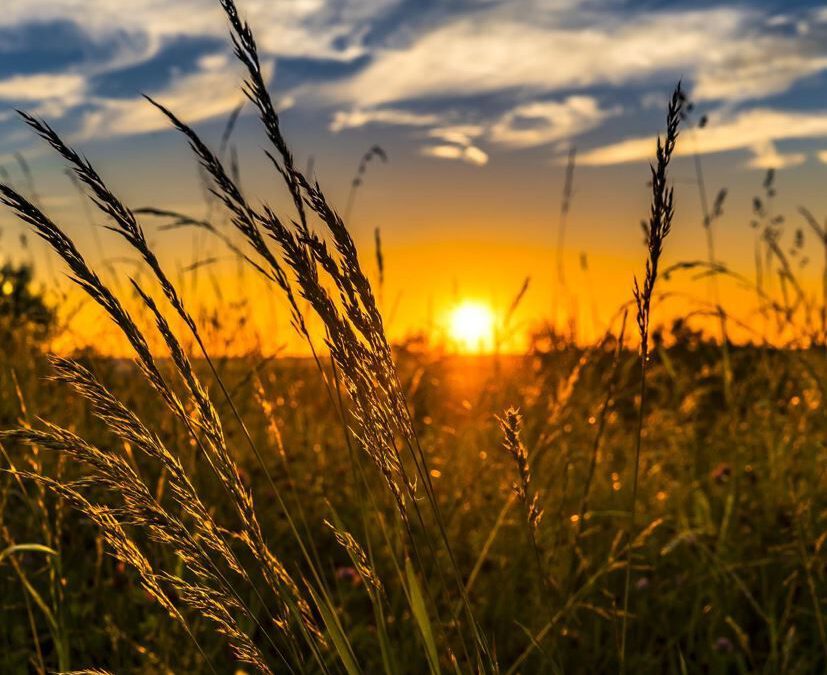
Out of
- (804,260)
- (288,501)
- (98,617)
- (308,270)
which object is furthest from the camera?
(804,260)

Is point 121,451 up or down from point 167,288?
down

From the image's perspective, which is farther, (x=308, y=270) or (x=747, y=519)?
(x=747, y=519)

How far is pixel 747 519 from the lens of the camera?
127 inches

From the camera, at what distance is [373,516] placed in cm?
333

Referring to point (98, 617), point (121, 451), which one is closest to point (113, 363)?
point (121, 451)

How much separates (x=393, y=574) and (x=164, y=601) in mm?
1985

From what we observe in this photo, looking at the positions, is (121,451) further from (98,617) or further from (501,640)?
(501,640)

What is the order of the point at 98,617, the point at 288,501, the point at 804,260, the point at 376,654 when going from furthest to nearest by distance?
the point at 804,260 < the point at 288,501 < the point at 98,617 < the point at 376,654

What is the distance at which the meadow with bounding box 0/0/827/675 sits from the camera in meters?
1.12

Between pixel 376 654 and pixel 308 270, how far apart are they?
1832mm

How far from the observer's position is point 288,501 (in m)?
3.79

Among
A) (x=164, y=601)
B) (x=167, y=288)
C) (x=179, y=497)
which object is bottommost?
(x=164, y=601)

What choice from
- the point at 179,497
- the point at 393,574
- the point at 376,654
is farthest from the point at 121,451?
the point at 179,497

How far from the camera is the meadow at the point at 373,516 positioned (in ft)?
3.66
